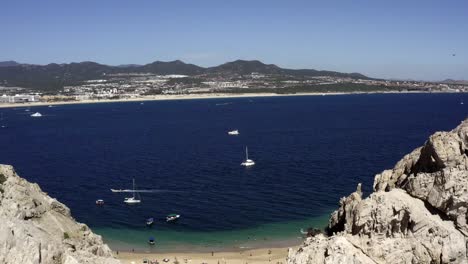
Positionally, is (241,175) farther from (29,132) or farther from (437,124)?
(29,132)

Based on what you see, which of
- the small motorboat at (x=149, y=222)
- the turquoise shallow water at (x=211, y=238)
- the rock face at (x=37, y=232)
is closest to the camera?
the rock face at (x=37, y=232)

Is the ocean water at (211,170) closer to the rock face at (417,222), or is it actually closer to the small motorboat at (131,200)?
the small motorboat at (131,200)

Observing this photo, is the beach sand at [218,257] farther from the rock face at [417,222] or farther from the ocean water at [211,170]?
the rock face at [417,222]

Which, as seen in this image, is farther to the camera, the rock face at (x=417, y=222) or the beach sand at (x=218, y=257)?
the beach sand at (x=218, y=257)

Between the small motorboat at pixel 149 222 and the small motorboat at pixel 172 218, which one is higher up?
the small motorboat at pixel 172 218

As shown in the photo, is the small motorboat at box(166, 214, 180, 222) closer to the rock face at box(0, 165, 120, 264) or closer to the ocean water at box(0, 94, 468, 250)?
the ocean water at box(0, 94, 468, 250)

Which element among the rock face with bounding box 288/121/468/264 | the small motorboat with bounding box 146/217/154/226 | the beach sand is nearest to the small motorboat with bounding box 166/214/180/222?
the small motorboat with bounding box 146/217/154/226

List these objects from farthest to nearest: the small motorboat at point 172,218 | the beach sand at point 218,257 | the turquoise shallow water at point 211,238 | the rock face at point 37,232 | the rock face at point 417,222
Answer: the small motorboat at point 172,218, the turquoise shallow water at point 211,238, the beach sand at point 218,257, the rock face at point 417,222, the rock face at point 37,232

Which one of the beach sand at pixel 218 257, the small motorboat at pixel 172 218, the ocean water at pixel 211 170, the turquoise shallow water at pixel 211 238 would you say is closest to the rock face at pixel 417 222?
the beach sand at pixel 218 257
